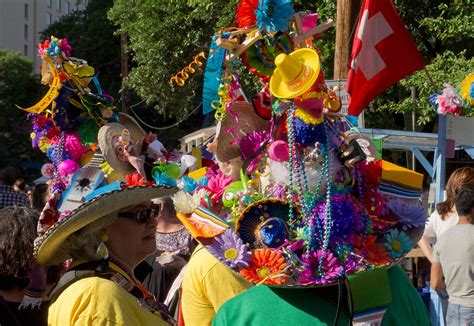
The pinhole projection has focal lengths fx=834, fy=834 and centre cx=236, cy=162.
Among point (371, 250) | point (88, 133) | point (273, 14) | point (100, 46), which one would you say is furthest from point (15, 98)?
point (371, 250)

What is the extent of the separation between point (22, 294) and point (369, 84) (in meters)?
1.81

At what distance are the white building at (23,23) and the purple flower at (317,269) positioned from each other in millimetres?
70154

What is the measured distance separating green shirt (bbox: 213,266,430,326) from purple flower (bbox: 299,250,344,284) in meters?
0.11

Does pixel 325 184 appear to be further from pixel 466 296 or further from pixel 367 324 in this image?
pixel 466 296

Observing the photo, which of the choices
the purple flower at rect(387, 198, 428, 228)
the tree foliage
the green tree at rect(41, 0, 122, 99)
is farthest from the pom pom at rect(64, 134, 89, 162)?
the green tree at rect(41, 0, 122, 99)

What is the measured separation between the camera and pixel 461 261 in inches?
228

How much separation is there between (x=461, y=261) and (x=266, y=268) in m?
3.29

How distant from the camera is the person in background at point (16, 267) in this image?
357 cm

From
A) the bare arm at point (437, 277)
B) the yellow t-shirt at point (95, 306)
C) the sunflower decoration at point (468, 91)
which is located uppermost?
the sunflower decoration at point (468, 91)

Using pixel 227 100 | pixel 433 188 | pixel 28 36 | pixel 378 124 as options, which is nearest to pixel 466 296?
pixel 433 188

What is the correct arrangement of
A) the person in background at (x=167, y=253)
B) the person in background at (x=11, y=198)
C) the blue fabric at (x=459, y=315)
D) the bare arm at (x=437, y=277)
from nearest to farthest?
1. the person in background at (x=167, y=253)
2. the blue fabric at (x=459, y=315)
3. the bare arm at (x=437, y=277)
4. the person in background at (x=11, y=198)

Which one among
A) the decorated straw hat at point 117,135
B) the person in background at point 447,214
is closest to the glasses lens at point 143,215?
the decorated straw hat at point 117,135

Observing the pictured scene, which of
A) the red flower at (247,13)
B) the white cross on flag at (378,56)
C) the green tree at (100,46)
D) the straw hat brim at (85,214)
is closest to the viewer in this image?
the straw hat brim at (85,214)

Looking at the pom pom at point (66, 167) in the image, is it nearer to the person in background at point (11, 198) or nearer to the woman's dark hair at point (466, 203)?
the person in background at point (11, 198)
